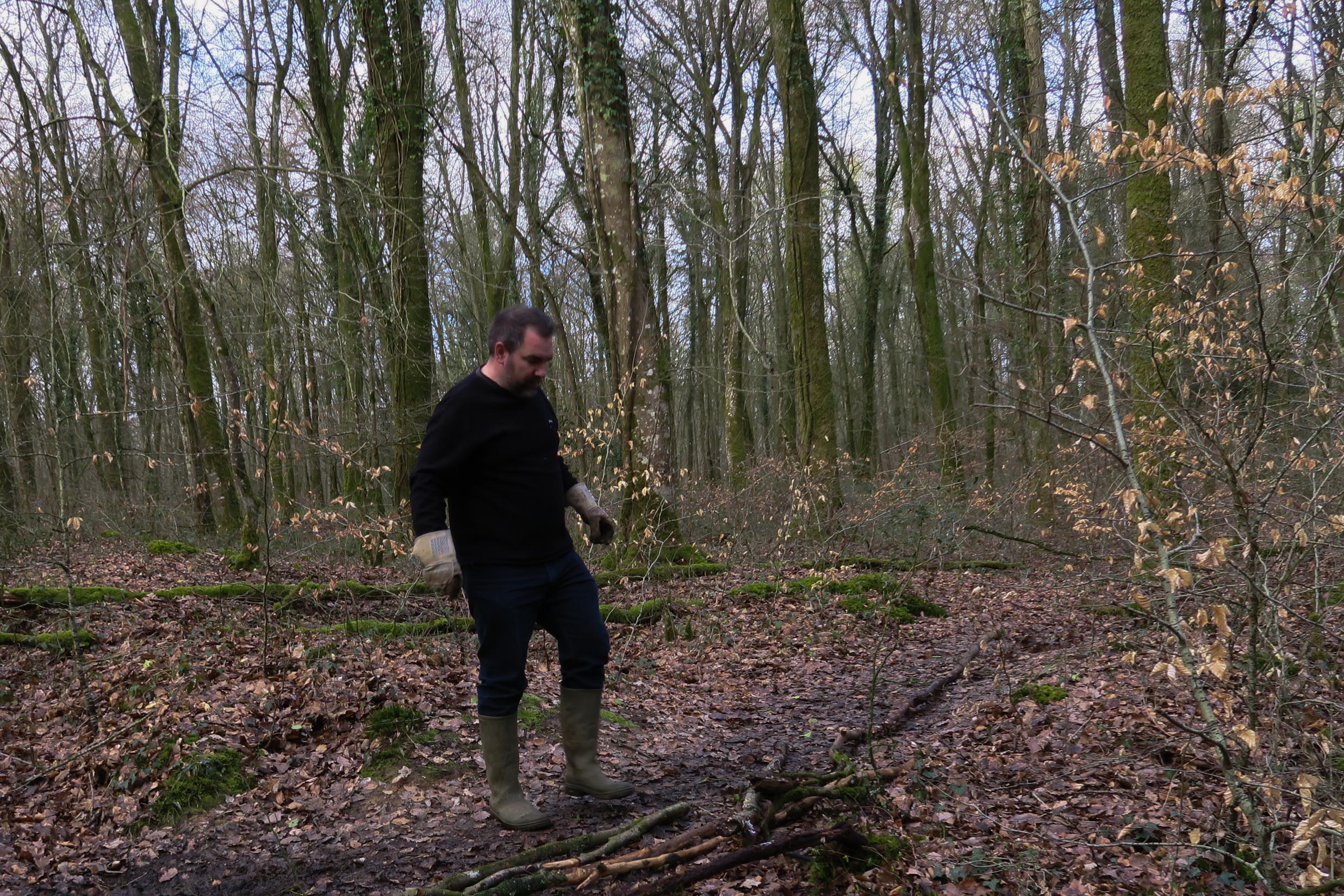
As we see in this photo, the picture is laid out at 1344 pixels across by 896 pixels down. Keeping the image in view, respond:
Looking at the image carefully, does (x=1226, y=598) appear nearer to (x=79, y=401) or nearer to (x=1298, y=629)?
(x=1298, y=629)

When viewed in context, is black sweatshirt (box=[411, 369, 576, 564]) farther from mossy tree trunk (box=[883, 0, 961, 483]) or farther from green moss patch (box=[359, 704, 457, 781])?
mossy tree trunk (box=[883, 0, 961, 483])

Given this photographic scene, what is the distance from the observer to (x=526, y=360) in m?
3.94

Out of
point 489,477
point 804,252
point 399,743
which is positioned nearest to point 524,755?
point 399,743

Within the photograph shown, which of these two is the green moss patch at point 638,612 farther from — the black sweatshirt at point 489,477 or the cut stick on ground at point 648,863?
the cut stick on ground at point 648,863

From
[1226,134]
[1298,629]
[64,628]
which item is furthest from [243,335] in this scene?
[1226,134]

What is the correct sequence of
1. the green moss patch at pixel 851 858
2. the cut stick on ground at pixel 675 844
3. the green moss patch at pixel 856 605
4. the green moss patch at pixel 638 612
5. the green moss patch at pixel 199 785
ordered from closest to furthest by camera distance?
1. the green moss patch at pixel 851 858
2. the cut stick on ground at pixel 675 844
3. the green moss patch at pixel 199 785
4. the green moss patch at pixel 638 612
5. the green moss patch at pixel 856 605

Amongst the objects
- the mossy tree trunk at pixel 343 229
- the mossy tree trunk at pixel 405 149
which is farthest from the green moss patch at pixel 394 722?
the mossy tree trunk at pixel 405 149

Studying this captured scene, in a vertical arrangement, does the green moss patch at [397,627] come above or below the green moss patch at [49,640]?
below

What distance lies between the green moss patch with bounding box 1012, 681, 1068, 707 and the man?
2.69m

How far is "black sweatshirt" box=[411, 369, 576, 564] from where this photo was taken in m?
3.86

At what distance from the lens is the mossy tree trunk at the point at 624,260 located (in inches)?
370

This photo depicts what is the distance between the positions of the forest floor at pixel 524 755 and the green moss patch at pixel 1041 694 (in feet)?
0.05

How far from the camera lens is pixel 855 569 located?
10.8m

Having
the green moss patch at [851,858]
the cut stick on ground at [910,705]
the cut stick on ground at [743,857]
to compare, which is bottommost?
the cut stick on ground at [910,705]
